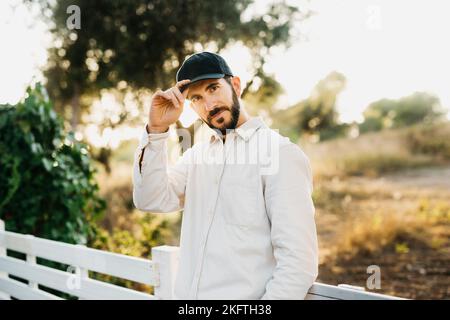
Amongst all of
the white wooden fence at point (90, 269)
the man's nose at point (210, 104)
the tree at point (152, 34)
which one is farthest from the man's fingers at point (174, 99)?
the tree at point (152, 34)

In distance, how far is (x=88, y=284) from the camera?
7.88 feet

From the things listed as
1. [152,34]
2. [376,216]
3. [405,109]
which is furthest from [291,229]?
[405,109]

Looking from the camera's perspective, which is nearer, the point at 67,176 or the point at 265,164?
the point at 265,164

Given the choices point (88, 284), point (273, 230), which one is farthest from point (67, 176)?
point (273, 230)

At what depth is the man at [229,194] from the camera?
1.50 metres

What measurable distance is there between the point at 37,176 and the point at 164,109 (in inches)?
86.7

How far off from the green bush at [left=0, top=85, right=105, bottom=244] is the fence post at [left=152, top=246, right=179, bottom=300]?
1.81m

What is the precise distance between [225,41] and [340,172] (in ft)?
26.3

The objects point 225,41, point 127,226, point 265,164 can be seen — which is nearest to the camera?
point 265,164

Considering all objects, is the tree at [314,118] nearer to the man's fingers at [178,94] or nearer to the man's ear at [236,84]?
the man's ear at [236,84]

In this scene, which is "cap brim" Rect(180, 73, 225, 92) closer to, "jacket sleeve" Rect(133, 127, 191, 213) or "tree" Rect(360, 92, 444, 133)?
"jacket sleeve" Rect(133, 127, 191, 213)

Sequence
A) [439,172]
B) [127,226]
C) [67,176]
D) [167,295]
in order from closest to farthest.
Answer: [167,295] < [67,176] < [127,226] < [439,172]
